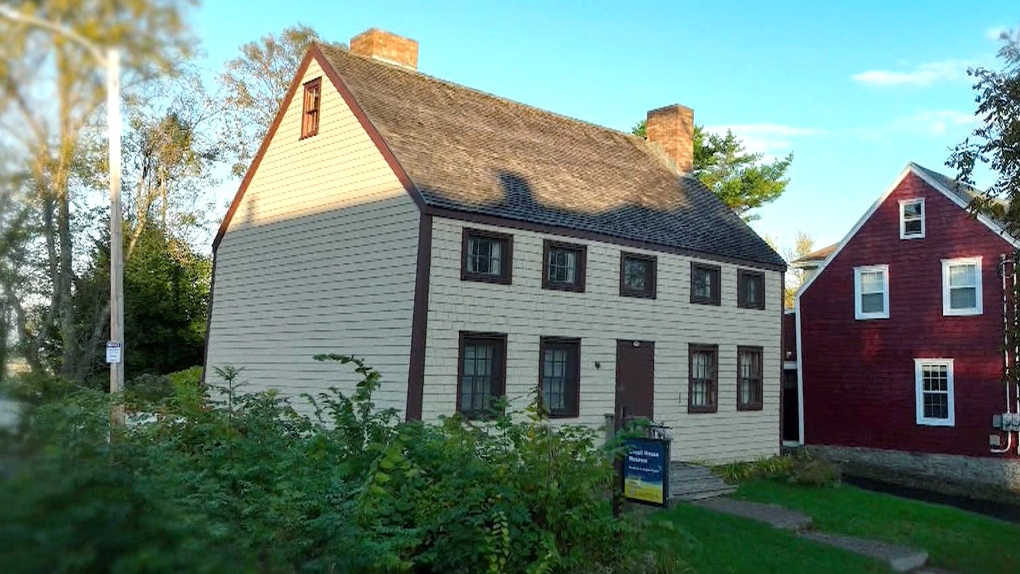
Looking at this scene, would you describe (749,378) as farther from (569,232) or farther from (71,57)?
(71,57)

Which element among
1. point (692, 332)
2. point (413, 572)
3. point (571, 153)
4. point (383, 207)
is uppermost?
point (571, 153)

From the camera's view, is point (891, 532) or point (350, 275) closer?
point (891, 532)

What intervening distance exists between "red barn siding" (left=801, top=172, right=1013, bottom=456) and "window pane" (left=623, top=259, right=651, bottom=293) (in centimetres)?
964

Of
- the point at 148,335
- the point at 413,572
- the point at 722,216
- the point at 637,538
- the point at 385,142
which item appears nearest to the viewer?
the point at 413,572

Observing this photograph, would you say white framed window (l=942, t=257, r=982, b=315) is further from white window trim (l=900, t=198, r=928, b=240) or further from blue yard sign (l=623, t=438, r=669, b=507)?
blue yard sign (l=623, t=438, r=669, b=507)

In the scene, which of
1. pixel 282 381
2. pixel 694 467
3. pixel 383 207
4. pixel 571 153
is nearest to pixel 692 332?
pixel 694 467

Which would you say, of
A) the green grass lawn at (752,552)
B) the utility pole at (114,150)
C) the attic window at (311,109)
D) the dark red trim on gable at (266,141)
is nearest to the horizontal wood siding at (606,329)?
the green grass lawn at (752,552)

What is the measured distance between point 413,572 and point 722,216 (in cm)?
1940

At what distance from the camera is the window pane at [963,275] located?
76.9 ft

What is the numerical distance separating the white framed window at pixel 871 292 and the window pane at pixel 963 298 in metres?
1.97

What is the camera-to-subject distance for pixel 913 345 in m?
24.5

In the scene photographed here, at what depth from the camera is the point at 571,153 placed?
2148 centimetres

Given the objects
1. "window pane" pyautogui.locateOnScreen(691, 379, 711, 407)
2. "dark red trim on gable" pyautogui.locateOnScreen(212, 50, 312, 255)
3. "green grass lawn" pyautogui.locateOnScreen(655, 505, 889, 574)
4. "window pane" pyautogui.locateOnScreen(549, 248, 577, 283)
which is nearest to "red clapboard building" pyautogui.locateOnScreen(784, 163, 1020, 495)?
"window pane" pyautogui.locateOnScreen(691, 379, 711, 407)

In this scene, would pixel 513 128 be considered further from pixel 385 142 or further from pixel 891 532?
pixel 891 532
